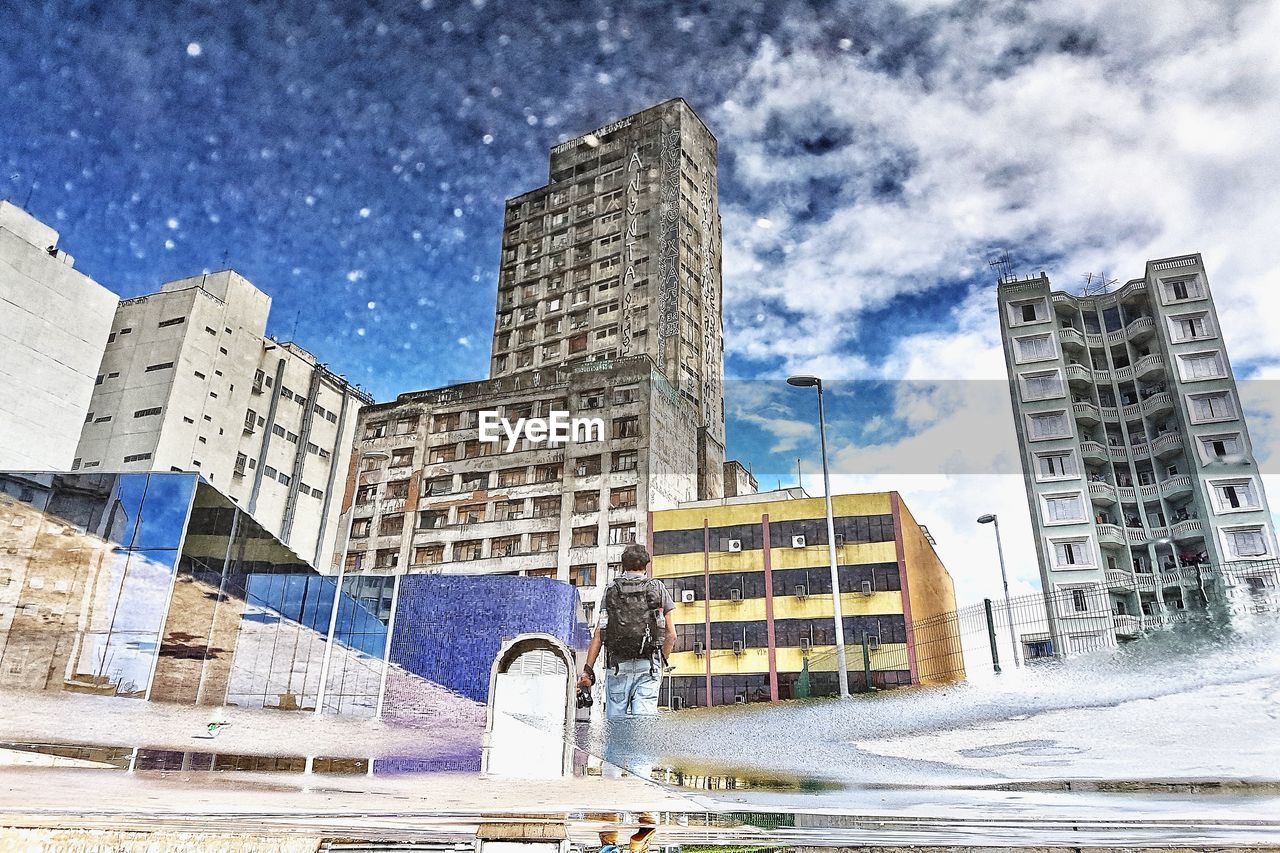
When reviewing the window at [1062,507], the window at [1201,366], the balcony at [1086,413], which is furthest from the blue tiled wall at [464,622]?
the window at [1201,366]

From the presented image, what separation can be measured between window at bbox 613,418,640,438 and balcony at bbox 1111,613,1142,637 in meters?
44.4

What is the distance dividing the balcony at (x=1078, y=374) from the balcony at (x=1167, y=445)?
450 centimetres

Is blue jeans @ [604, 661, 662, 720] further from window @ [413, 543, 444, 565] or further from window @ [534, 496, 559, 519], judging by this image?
window @ [413, 543, 444, 565]

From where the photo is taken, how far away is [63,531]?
1620cm

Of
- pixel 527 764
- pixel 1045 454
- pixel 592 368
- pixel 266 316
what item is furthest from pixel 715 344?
pixel 527 764

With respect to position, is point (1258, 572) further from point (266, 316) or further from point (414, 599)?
Result: point (266, 316)

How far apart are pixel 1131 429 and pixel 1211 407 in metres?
3.83

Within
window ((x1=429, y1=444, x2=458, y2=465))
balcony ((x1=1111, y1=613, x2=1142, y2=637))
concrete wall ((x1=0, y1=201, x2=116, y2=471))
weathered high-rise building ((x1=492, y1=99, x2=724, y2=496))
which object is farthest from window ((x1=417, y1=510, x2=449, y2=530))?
balcony ((x1=1111, y1=613, x2=1142, y2=637))

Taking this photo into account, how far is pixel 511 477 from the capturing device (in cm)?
4978

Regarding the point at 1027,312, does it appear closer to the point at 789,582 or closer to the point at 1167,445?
the point at 1167,445

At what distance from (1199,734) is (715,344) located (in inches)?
2300

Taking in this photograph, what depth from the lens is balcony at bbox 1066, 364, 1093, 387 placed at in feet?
146

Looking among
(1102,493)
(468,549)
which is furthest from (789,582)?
(468,549)

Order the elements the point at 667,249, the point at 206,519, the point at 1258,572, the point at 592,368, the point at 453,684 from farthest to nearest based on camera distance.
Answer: the point at 667,249
the point at 592,368
the point at 453,684
the point at 206,519
the point at 1258,572
